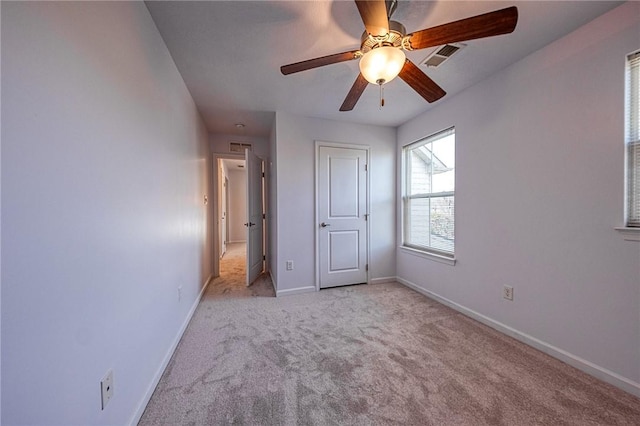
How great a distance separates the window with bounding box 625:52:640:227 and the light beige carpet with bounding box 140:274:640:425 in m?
1.13

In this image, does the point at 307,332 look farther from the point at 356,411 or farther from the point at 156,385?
the point at 156,385

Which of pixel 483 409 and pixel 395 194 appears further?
pixel 395 194

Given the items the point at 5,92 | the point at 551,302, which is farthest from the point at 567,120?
the point at 5,92

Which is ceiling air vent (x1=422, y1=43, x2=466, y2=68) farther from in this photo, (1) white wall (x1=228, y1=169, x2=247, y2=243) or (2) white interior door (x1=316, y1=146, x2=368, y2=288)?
(1) white wall (x1=228, y1=169, x2=247, y2=243)

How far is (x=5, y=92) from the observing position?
61 centimetres

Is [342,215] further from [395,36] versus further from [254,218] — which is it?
[395,36]

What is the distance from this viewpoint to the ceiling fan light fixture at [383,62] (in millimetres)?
1271

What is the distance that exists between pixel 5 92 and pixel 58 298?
61cm

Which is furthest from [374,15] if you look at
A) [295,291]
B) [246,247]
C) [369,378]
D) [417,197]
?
[246,247]

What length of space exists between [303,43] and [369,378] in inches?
94.8

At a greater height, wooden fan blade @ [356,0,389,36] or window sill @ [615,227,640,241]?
wooden fan blade @ [356,0,389,36]

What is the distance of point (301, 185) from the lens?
10.3 ft

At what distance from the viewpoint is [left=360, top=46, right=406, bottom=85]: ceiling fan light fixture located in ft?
4.17

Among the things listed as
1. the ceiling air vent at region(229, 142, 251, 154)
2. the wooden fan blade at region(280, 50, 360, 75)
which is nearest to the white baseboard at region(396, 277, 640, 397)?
the wooden fan blade at region(280, 50, 360, 75)
